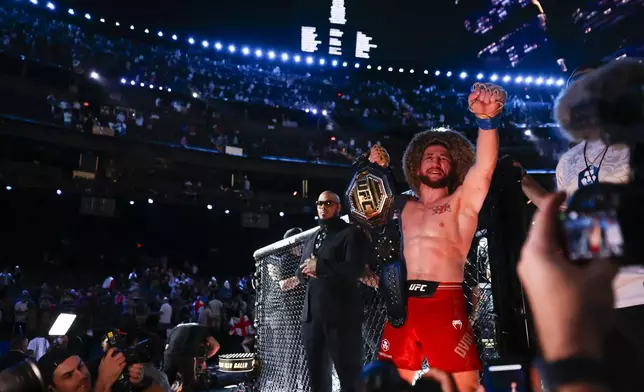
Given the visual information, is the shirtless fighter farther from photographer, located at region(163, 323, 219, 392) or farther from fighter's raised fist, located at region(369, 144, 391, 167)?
photographer, located at region(163, 323, 219, 392)

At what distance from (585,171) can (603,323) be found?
4.25 feet

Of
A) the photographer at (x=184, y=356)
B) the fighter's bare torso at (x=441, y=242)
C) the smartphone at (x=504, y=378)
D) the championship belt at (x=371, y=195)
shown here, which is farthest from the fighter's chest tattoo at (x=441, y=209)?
the photographer at (x=184, y=356)

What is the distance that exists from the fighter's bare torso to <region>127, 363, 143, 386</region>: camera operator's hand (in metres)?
1.98

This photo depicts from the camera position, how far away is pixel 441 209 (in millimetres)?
2812

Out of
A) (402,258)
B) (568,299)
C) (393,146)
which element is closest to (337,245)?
(402,258)

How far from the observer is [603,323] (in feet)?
2.09

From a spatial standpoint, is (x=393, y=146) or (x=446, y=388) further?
(x=393, y=146)

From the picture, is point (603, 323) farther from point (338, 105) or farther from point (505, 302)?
point (338, 105)

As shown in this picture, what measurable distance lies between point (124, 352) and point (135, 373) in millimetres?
267

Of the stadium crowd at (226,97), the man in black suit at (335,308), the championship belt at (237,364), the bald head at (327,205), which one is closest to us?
the man in black suit at (335,308)

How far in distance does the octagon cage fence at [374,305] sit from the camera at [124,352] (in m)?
1.56

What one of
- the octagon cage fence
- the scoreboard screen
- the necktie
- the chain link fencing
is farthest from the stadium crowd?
the necktie

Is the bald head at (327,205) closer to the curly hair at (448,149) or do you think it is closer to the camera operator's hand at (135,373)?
the curly hair at (448,149)

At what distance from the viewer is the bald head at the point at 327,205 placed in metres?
4.13
